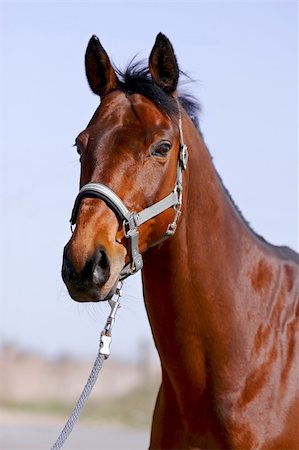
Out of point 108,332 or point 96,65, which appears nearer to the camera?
point 108,332

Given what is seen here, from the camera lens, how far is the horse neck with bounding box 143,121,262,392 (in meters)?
5.28

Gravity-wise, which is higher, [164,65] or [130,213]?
[164,65]

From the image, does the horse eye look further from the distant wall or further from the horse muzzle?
the distant wall

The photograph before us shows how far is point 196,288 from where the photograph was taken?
209 inches

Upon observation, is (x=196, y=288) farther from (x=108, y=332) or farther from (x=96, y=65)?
(x=96, y=65)

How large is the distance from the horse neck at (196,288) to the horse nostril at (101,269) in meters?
0.62

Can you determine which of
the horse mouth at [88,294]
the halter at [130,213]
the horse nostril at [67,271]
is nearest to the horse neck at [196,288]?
the halter at [130,213]

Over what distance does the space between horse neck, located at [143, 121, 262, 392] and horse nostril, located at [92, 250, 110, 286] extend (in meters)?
0.62

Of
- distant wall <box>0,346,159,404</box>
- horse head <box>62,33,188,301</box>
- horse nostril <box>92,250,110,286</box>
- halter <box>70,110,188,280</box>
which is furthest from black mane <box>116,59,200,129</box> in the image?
distant wall <box>0,346,159,404</box>

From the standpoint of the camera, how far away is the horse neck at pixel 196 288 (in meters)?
5.28

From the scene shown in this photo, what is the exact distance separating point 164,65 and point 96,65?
1.43 feet

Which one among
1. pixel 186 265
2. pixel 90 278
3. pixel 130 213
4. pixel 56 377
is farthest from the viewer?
pixel 56 377

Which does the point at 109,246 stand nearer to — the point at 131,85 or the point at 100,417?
the point at 131,85

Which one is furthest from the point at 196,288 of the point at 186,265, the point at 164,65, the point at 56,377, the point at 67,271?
the point at 56,377
